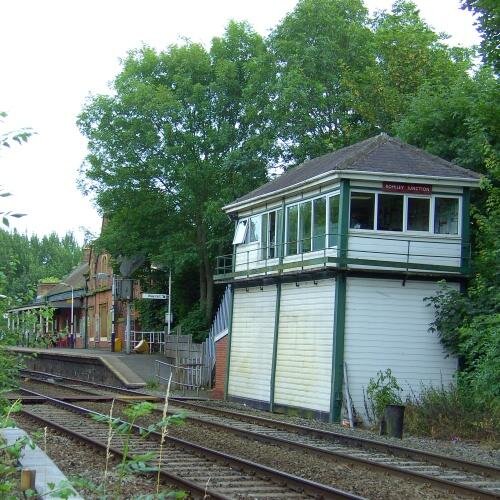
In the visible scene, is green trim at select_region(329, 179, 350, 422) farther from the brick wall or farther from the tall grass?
the brick wall

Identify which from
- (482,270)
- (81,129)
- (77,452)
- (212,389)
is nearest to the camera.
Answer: (77,452)

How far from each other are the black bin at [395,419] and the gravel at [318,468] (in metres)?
3.16

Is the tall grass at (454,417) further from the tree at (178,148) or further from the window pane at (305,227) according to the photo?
the tree at (178,148)

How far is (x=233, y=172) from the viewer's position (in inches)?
1394

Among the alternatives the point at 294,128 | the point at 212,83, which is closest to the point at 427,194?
the point at 294,128

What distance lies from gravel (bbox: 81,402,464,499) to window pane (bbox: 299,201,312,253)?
750 centimetres

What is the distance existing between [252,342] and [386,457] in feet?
39.3

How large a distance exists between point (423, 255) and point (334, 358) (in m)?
3.42

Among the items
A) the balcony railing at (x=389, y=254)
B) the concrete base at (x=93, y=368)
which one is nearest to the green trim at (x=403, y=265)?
the balcony railing at (x=389, y=254)

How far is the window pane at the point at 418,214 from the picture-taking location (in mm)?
21734

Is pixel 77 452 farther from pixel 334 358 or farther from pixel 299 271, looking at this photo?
pixel 299 271

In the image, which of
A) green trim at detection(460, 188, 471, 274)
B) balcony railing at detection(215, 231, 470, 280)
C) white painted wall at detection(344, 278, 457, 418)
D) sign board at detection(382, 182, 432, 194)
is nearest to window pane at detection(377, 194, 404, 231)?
sign board at detection(382, 182, 432, 194)

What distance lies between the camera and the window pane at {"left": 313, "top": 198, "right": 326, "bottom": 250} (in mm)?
22281

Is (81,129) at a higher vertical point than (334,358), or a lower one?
higher
